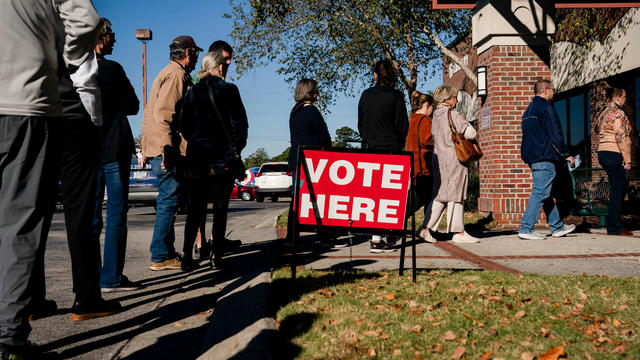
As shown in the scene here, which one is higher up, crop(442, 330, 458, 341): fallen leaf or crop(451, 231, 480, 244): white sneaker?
crop(451, 231, 480, 244): white sneaker

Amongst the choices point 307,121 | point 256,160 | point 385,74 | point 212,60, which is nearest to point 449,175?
point 385,74

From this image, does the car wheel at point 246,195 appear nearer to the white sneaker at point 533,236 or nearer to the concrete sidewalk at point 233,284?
the concrete sidewalk at point 233,284

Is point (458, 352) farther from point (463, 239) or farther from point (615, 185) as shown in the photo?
point (615, 185)

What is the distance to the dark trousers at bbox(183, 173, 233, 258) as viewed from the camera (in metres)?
5.42

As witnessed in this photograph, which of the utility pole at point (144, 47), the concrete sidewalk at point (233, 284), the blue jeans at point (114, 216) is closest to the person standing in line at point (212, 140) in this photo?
the concrete sidewalk at point (233, 284)

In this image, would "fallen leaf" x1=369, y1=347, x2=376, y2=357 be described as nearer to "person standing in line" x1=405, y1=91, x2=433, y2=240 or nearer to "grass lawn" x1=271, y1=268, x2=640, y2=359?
"grass lawn" x1=271, y1=268, x2=640, y2=359

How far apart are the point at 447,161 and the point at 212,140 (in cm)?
317

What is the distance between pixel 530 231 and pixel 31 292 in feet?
19.8

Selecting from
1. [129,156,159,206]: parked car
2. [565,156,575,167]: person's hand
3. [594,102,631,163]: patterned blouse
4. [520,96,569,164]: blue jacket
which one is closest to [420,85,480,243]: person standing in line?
[520,96,569,164]: blue jacket

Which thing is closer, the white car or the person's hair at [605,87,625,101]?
the person's hair at [605,87,625,101]

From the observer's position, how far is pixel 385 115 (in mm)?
6441

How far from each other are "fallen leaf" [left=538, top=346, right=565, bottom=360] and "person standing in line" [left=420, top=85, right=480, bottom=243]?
436 centimetres

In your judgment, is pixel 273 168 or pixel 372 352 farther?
pixel 273 168

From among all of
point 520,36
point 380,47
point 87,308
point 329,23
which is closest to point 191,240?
point 87,308
